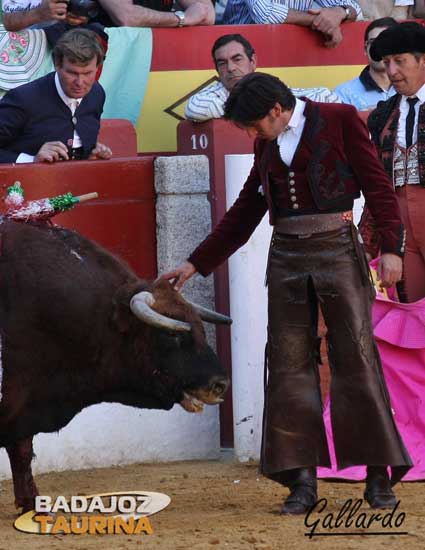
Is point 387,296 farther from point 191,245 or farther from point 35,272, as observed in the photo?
point 35,272

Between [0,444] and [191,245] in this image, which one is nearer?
[0,444]

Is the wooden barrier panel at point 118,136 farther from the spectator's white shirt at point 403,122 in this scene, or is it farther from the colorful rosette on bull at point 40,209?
the colorful rosette on bull at point 40,209

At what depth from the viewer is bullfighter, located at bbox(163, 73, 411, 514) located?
476 cm

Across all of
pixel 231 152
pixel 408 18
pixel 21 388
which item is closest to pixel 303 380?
pixel 21 388

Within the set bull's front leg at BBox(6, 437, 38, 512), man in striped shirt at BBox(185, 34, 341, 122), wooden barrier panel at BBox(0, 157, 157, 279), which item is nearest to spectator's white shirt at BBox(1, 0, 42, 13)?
man in striped shirt at BBox(185, 34, 341, 122)

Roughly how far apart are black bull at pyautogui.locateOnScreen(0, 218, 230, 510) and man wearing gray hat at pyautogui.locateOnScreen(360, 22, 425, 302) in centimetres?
115

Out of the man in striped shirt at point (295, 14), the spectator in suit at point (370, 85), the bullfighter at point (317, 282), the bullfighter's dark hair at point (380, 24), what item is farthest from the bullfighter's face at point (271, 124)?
the man in striped shirt at point (295, 14)

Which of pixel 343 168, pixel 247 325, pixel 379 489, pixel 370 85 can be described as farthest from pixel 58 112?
pixel 370 85

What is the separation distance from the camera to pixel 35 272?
4.77 meters

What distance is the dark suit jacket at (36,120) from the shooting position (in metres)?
5.96

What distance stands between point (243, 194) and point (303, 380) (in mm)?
783

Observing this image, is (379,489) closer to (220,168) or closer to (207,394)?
(207,394)

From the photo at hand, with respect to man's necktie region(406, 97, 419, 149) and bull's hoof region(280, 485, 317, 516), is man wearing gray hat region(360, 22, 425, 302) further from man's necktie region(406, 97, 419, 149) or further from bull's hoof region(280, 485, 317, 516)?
bull's hoof region(280, 485, 317, 516)

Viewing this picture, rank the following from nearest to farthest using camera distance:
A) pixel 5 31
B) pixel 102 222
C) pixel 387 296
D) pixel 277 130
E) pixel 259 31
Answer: pixel 277 130 < pixel 387 296 < pixel 102 222 < pixel 5 31 < pixel 259 31
